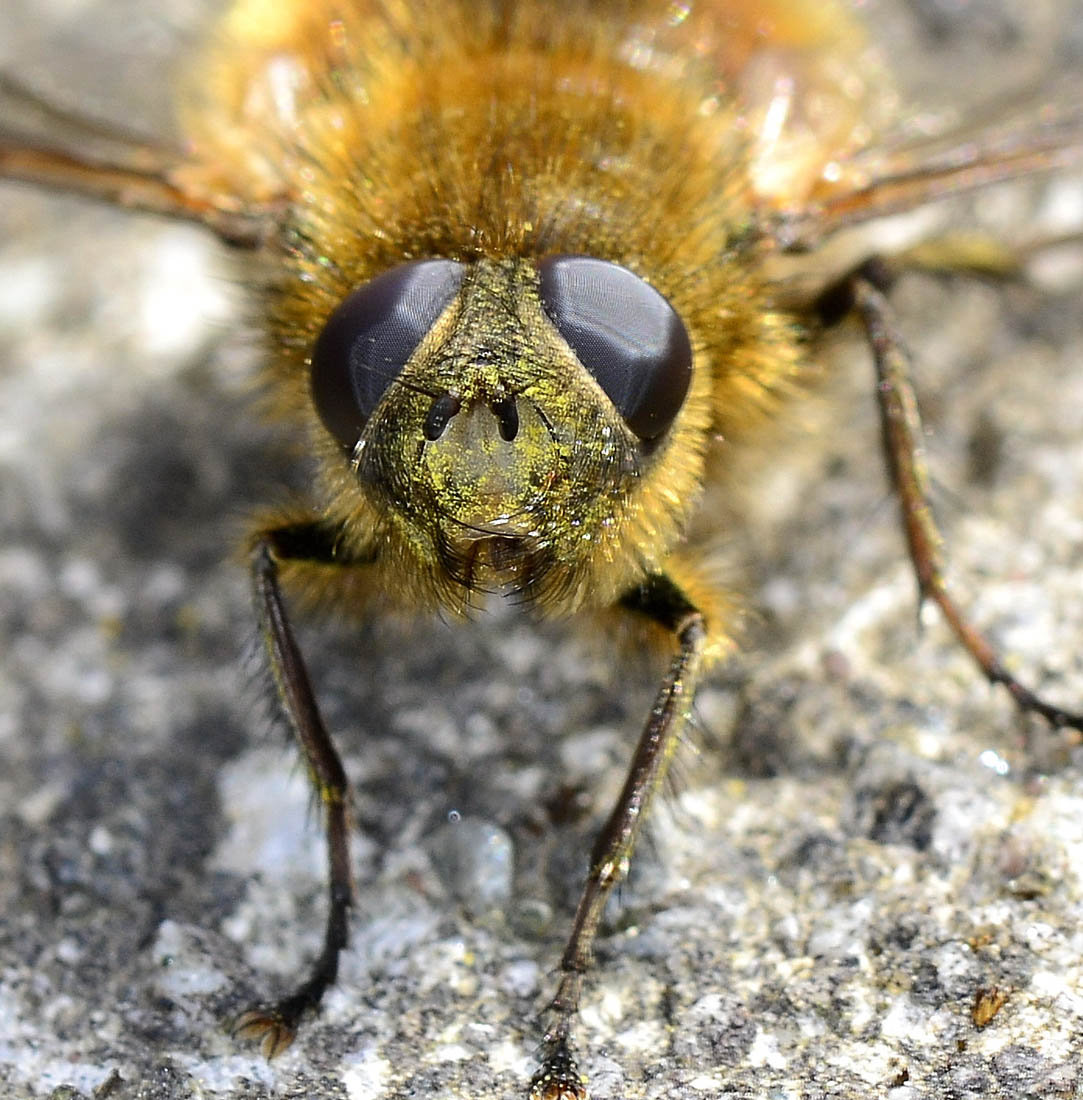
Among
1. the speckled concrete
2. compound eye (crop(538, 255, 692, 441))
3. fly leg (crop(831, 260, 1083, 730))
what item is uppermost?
compound eye (crop(538, 255, 692, 441))

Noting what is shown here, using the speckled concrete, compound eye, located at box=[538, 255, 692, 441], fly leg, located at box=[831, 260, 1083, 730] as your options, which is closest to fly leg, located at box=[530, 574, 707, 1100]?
the speckled concrete

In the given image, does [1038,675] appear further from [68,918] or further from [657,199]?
[68,918]

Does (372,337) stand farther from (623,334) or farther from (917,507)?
(917,507)

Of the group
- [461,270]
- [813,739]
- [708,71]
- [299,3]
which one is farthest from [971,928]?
[299,3]

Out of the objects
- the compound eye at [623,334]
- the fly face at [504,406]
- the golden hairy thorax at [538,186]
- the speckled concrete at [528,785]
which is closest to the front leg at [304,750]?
the speckled concrete at [528,785]

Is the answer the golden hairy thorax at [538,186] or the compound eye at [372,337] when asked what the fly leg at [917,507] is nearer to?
the golden hairy thorax at [538,186]

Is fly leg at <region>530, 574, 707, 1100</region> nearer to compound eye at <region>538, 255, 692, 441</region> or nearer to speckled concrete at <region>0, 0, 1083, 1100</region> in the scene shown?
speckled concrete at <region>0, 0, 1083, 1100</region>

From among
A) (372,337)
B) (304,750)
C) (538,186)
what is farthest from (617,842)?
(538,186)
